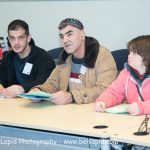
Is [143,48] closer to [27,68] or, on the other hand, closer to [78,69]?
[78,69]

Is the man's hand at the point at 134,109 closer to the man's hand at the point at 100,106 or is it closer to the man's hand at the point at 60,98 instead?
A: the man's hand at the point at 100,106

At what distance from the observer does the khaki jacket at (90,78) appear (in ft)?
8.78

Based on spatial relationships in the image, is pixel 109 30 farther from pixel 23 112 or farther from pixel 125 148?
pixel 125 148

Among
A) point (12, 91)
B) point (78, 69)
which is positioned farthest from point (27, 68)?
point (78, 69)

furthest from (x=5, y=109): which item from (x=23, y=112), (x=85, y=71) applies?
(x=85, y=71)

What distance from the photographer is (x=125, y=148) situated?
6.42 ft

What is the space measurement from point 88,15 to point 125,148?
6.97ft

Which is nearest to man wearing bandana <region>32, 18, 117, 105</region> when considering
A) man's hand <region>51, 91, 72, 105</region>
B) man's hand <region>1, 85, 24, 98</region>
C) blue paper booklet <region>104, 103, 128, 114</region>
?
man's hand <region>51, 91, 72, 105</region>

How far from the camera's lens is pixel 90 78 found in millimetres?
2812

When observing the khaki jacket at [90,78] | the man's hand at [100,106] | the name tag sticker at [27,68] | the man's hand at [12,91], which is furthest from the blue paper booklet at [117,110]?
the name tag sticker at [27,68]

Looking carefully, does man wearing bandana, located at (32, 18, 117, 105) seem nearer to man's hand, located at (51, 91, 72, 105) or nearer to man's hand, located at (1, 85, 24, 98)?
man's hand, located at (51, 91, 72, 105)

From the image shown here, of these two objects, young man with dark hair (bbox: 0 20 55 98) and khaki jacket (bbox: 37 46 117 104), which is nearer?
khaki jacket (bbox: 37 46 117 104)

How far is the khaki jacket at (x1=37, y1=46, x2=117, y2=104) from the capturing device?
2676 millimetres

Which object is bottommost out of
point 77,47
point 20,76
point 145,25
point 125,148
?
point 125,148
